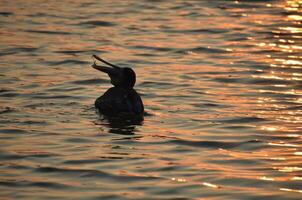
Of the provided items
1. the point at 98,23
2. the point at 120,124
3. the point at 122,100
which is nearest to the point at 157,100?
the point at 122,100

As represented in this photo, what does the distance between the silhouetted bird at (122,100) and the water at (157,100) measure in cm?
24

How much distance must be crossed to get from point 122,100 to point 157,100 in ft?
4.73

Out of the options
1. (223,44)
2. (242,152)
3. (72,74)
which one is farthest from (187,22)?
(242,152)

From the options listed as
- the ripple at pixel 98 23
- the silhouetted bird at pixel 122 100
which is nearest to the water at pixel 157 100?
the ripple at pixel 98 23

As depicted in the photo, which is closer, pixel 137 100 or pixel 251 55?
pixel 137 100

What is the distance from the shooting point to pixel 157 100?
655 inches

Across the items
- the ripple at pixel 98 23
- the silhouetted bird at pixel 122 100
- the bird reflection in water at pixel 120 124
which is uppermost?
the silhouetted bird at pixel 122 100

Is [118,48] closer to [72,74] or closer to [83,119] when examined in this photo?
[72,74]

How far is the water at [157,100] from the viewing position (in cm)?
1154

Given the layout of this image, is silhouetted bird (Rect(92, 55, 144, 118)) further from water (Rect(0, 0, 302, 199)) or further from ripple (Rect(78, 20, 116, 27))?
ripple (Rect(78, 20, 116, 27))

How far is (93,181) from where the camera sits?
11398 millimetres

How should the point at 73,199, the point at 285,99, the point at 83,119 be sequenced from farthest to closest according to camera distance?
the point at 285,99, the point at 83,119, the point at 73,199

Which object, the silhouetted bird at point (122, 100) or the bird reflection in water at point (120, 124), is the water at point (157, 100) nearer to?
the bird reflection in water at point (120, 124)

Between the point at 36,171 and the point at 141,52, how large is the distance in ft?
31.4
